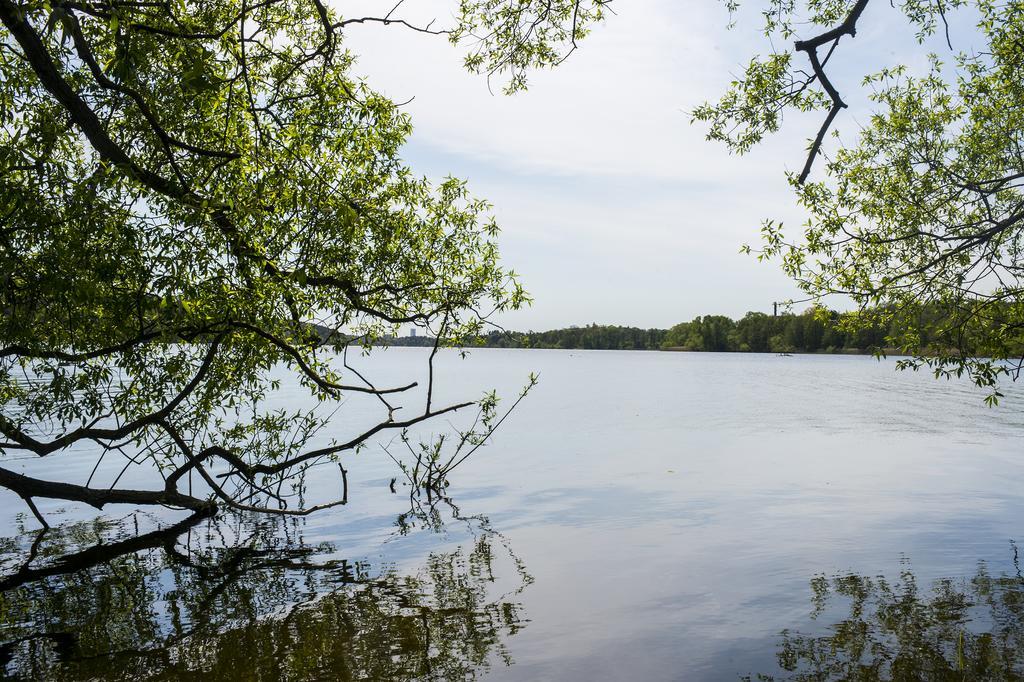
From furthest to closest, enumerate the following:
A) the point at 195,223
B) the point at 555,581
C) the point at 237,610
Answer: the point at 555,581
the point at 237,610
the point at 195,223

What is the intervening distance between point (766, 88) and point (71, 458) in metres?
24.4

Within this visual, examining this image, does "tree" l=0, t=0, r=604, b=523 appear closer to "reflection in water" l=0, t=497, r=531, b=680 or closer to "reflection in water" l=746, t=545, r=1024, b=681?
"reflection in water" l=0, t=497, r=531, b=680

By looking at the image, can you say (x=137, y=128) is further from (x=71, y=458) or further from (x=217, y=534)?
(x=71, y=458)

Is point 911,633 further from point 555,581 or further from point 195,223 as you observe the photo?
point 195,223

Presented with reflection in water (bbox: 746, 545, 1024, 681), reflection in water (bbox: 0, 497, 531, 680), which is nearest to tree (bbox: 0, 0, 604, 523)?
reflection in water (bbox: 0, 497, 531, 680)

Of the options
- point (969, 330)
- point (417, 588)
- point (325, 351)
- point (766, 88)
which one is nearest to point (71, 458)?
point (325, 351)

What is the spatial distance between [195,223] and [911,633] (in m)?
10.4

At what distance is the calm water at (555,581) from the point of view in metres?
9.59

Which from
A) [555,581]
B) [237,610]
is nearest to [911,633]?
[555,581]

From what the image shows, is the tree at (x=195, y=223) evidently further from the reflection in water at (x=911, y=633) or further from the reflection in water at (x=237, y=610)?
the reflection in water at (x=911, y=633)

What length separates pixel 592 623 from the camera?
37.4 ft

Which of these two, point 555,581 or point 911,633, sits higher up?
point 911,633

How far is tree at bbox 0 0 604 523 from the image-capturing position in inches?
325

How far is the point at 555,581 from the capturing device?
13.6m
